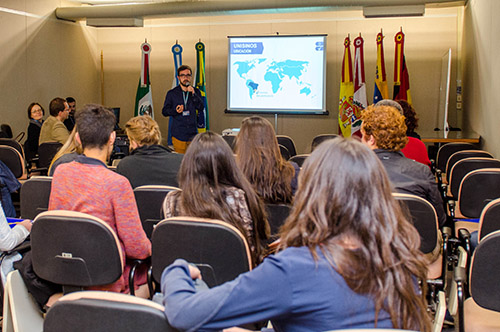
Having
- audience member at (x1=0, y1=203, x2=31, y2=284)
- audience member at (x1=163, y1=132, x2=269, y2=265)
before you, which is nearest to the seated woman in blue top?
audience member at (x1=163, y1=132, x2=269, y2=265)

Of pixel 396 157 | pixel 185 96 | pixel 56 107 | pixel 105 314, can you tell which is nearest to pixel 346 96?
pixel 185 96

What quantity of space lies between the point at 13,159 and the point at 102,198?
3392mm

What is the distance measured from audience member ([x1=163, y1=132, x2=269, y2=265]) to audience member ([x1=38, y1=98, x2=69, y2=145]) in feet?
15.0

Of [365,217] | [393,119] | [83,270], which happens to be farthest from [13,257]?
[393,119]

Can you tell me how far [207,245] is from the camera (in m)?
2.10

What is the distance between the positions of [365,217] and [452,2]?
7.54 m

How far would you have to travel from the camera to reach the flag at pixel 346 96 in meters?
8.69

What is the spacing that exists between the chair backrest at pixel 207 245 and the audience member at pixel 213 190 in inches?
6.7

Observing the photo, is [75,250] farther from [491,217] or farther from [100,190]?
[491,217]

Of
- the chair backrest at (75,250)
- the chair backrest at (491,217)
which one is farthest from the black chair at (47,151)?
the chair backrest at (491,217)

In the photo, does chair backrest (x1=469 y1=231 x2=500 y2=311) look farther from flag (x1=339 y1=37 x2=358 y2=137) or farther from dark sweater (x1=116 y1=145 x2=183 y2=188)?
flag (x1=339 y1=37 x2=358 y2=137)

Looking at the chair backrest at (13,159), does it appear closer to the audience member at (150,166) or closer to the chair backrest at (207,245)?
the audience member at (150,166)

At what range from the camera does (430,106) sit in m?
8.97

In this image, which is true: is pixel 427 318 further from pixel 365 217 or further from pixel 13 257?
pixel 13 257
